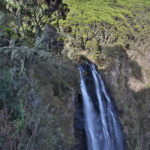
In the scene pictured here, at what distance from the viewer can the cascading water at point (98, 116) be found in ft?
29.2

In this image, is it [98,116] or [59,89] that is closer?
[59,89]

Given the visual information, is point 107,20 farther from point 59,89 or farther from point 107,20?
point 59,89

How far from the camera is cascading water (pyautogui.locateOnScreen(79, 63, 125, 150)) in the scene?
8906 mm

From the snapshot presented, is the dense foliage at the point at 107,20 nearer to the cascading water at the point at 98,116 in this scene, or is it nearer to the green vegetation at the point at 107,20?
the green vegetation at the point at 107,20

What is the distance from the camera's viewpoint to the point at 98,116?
10.1 metres

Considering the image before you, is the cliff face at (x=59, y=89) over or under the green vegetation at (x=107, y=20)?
under

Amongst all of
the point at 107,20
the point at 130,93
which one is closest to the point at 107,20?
the point at 107,20

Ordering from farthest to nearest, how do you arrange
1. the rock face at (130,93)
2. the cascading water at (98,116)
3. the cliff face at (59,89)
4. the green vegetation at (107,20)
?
the green vegetation at (107,20)
the rock face at (130,93)
the cascading water at (98,116)
the cliff face at (59,89)

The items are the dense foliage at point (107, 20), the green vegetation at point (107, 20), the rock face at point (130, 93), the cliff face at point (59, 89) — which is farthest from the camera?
the dense foliage at point (107, 20)

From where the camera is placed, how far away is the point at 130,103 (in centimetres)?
1516

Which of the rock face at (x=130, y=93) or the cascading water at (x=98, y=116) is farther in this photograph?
the rock face at (x=130, y=93)

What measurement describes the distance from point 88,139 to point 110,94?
690 centimetres

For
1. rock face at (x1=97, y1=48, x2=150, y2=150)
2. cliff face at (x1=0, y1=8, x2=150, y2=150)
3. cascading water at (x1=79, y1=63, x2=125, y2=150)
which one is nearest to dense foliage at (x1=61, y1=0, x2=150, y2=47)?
cliff face at (x1=0, y1=8, x2=150, y2=150)

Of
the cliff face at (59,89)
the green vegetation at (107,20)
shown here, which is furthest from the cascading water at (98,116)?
the green vegetation at (107,20)
